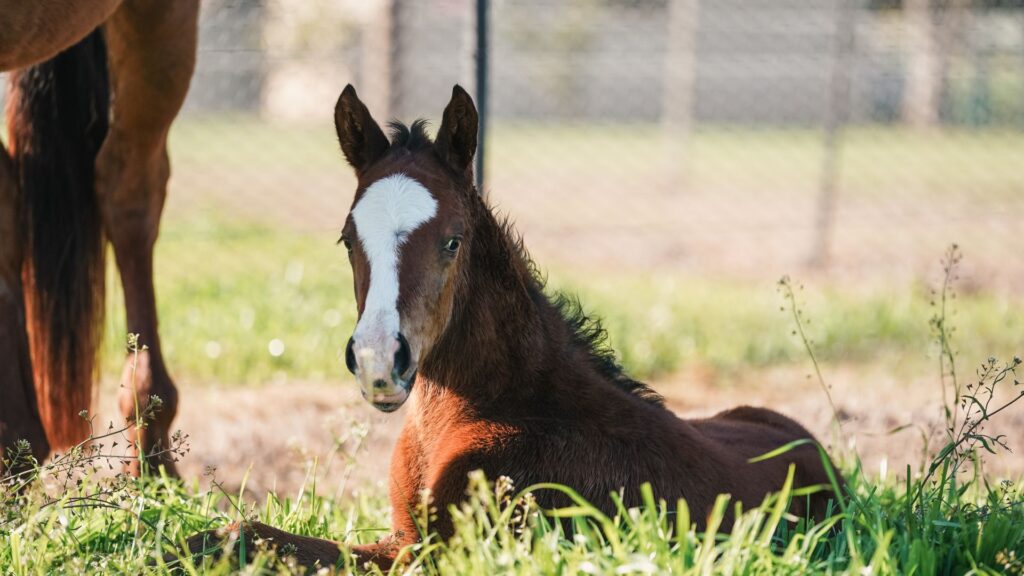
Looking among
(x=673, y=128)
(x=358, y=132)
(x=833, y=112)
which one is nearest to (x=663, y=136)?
(x=673, y=128)

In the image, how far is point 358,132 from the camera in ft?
9.53

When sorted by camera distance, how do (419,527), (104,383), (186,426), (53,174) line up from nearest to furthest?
(419,527), (53,174), (186,426), (104,383)

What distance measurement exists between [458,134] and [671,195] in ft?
33.2

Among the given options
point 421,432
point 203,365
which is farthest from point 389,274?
point 203,365

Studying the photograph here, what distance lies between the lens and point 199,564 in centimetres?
257

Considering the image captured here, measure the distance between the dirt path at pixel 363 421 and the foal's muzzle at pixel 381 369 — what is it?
48.8 inches

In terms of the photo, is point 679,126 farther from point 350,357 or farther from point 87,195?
point 350,357

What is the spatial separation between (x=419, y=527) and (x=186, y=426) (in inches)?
100

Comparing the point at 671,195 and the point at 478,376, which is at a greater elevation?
the point at 671,195

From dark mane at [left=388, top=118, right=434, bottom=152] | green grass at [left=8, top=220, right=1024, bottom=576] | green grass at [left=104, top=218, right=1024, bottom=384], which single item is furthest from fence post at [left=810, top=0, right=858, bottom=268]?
dark mane at [left=388, top=118, right=434, bottom=152]

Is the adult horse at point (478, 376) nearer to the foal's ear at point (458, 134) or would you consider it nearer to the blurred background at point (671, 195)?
the foal's ear at point (458, 134)

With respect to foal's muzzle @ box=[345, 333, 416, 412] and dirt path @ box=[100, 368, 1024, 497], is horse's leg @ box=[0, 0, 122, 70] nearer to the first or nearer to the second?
dirt path @ box=[100, 368, 1024, 497]

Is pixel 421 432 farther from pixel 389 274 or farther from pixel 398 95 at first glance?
pixel 398 95

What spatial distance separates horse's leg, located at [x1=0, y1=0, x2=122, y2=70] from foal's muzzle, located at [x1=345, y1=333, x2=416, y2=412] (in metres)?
1.60
